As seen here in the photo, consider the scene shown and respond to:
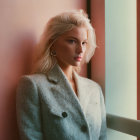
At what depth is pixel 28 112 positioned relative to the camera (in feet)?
3.42

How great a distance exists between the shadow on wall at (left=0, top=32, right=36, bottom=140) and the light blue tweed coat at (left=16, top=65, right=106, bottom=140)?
0.30 ft

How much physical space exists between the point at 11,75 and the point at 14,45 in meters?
0.16

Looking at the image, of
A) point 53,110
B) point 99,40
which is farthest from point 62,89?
point 99,40

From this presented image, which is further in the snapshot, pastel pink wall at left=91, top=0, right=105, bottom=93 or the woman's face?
pastel pink wall at left=91, top=0, right=105, bottom=93

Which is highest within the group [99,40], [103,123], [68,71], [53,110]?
[99,40]

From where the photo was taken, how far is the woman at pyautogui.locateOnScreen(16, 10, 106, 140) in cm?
105

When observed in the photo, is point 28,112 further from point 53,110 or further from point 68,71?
point 68,71

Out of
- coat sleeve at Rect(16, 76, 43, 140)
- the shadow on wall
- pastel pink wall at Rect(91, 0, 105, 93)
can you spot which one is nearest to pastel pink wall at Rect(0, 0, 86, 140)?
the shadow on wall

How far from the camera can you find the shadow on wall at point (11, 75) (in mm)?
1123

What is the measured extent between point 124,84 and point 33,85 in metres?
0.75

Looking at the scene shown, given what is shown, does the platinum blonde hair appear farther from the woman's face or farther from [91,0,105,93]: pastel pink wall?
[91,0,105,93]: pastel pink wall

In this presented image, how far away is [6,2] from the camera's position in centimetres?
113

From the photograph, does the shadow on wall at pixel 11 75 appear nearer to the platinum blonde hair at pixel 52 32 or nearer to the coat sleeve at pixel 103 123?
the platinum blonde hair at pixel 52 32

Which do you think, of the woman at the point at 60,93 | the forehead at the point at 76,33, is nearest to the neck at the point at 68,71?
the woman at the point at 60,93
